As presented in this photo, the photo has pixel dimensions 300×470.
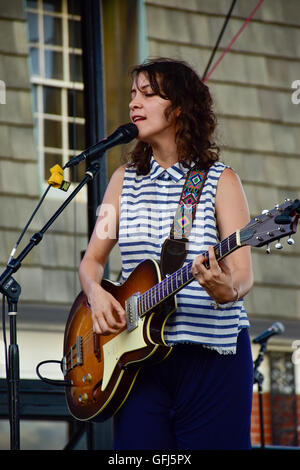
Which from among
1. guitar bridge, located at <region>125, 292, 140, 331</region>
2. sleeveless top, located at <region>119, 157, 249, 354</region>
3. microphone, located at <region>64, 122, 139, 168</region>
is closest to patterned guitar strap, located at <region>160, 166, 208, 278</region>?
Result: sleeveless top, located at <region>119, 157, 249, 354</region>

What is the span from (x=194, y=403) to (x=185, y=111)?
2.62 feet

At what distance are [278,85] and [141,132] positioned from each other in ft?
8.07

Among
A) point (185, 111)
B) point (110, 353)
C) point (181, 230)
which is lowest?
point (110, 353)

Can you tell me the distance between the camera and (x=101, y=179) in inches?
131

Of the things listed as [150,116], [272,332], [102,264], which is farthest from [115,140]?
[272,332]

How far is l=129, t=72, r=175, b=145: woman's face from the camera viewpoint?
7.26 feet

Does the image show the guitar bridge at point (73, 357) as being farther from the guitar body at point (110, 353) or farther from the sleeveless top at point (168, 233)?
the sleeveless top at point (168, 233)

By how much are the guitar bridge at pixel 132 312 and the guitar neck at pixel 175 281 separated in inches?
0.8

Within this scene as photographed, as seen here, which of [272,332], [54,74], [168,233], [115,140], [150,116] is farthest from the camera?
[54,74]

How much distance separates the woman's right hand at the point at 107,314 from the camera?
2.15m

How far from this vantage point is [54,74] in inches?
166

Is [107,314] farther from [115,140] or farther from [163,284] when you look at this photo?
[115,140]
